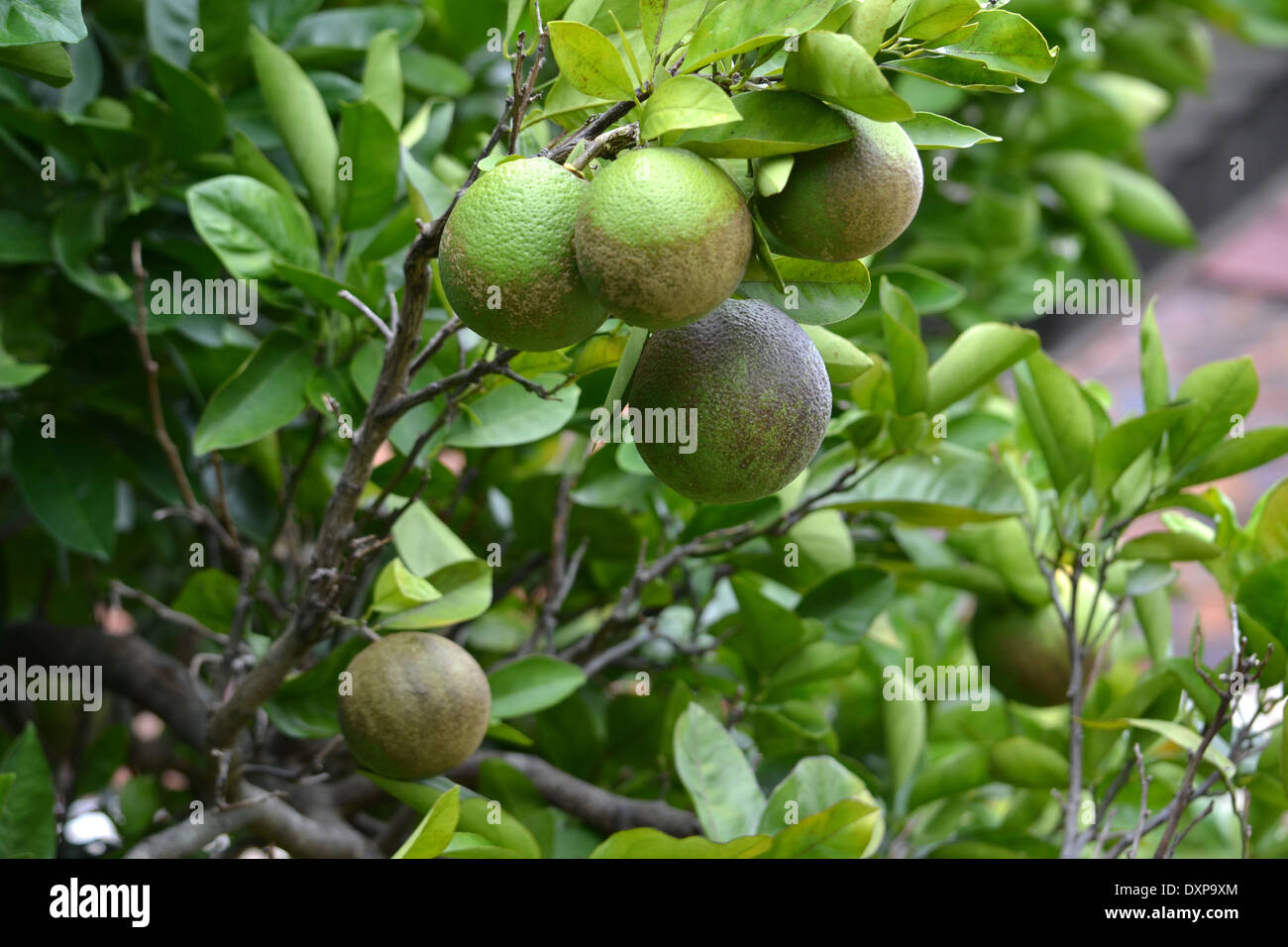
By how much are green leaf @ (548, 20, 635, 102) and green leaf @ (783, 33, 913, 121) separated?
0.23 feet

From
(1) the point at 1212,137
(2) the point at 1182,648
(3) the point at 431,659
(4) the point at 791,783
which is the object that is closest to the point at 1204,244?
(1) the point at 1212,137

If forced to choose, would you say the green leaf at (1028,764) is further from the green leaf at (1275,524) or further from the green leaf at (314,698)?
the green leaf at (314,698)

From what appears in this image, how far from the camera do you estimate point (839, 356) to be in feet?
2.09

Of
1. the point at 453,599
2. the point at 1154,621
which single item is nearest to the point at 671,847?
the point at 453,599

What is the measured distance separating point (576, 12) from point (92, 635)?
72 cm

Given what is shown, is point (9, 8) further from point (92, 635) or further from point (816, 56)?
point (92, 635)

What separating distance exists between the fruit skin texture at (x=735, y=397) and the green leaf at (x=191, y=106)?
20.8 inches

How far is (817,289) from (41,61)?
0.45 metres

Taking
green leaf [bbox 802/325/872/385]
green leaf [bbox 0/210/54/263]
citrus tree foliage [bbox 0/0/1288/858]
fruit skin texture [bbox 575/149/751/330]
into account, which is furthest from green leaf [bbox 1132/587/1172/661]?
green leaf [bbox 0/210/54/263]

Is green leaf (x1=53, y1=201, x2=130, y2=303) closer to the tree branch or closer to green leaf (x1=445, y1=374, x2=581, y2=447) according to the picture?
green leaf (x1=445, y1=374, x2=581, y2=447)

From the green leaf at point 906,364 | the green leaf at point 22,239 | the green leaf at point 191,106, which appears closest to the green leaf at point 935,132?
the green leaf at point 906,364

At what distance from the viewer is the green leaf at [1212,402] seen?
32.4 inches

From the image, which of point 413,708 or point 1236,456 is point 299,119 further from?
point 1236,456
